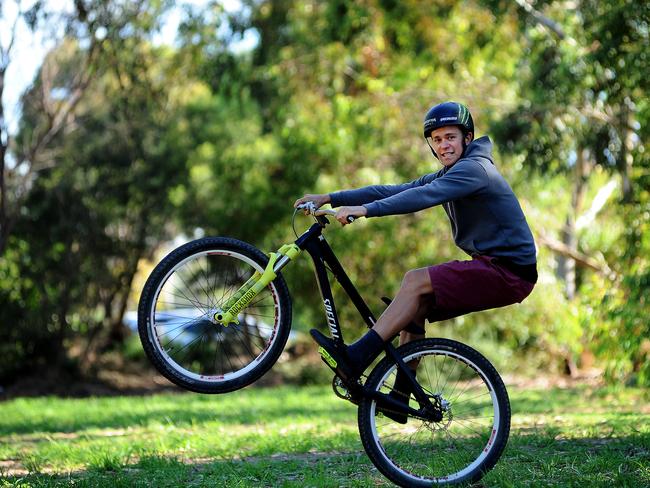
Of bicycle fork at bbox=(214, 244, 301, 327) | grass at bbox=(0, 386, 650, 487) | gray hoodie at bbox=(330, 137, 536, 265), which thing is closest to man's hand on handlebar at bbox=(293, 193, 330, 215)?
bicycle fork at bbox=(214, 244, 301, 327)

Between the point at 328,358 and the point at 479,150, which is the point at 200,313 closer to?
the point at 328,358

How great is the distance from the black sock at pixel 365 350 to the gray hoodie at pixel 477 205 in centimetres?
69

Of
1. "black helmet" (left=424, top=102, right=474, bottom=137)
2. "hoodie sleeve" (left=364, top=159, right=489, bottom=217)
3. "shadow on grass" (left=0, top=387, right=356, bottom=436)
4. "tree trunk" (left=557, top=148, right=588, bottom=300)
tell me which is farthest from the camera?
"tree trunk" (left=557, top=148, right=588, bottom=300)

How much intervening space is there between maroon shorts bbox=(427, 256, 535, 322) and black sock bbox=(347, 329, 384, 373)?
15.7 inches

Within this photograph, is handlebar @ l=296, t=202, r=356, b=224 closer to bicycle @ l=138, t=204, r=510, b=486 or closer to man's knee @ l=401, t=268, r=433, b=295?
bicycle @ l=138, t=204, r=510, b=486

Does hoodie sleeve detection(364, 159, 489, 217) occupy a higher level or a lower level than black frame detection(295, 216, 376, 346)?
higher

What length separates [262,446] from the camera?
22.4ft

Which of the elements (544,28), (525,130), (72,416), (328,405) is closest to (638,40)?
(525,130)

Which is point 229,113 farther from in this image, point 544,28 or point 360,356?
point 360,356

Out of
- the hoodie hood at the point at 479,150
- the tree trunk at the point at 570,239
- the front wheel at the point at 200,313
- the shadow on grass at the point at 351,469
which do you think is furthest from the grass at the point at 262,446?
the tree trunk at the point at 570,239

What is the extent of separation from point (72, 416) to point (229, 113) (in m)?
14.1

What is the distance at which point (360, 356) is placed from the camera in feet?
15.8

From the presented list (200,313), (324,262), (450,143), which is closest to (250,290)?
(200,313)

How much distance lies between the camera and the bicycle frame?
488cm
